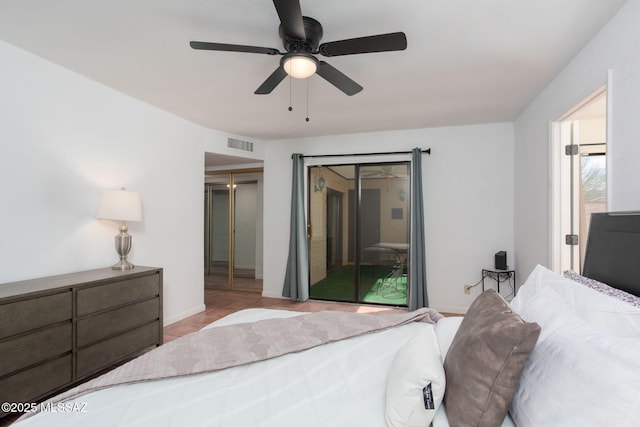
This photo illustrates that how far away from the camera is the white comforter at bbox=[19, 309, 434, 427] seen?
1.03 meters

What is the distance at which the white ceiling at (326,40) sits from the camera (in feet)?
5.84

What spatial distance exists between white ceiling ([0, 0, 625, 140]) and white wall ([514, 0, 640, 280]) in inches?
4.5

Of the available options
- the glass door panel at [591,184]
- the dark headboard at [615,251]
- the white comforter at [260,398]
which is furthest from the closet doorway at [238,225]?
the dark headboard at [615,251]

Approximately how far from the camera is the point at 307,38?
1.84 m

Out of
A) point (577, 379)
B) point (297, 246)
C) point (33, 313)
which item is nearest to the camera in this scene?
point (577, 379)

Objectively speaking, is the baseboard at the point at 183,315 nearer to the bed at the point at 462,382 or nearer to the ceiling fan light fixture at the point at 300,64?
the bed at the point at 462,382

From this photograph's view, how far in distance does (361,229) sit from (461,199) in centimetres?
145

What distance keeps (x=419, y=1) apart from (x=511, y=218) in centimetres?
328

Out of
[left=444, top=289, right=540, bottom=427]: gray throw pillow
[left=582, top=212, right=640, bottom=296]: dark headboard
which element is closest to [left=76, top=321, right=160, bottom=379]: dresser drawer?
[left=444, top=289, right=540, bottom=427]: gray throw pillow

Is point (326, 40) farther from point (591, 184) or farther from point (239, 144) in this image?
point (591, 184)

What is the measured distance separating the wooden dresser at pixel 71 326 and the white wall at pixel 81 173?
280mm

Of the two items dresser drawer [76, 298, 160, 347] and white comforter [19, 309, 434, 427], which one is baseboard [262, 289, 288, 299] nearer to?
dresser drawer [76, 298, 160, 347]

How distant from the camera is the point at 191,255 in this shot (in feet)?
13.4

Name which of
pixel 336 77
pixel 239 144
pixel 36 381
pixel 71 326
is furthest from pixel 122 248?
pixel 336 77
